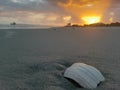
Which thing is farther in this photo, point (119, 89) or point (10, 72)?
point (10, 72)

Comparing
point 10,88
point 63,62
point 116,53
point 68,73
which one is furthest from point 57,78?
point 116,53

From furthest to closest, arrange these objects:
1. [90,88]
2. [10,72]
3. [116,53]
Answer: [116,53], [10,72], [90,88]

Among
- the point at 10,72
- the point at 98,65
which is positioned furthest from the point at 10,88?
the point at 98,65

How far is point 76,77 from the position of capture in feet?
18.3

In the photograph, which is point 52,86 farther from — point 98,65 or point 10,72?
point 98,65

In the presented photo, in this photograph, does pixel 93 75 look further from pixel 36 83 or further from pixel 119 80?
pixel 36 83

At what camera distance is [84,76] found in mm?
5605

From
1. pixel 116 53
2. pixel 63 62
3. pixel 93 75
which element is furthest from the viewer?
pixel 116 53

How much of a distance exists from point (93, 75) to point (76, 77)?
0.46 meters

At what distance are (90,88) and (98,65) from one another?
212cm

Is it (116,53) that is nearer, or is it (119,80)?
(119,80)

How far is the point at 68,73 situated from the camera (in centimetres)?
576

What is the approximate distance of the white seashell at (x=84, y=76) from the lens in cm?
549

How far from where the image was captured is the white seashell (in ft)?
18.0
